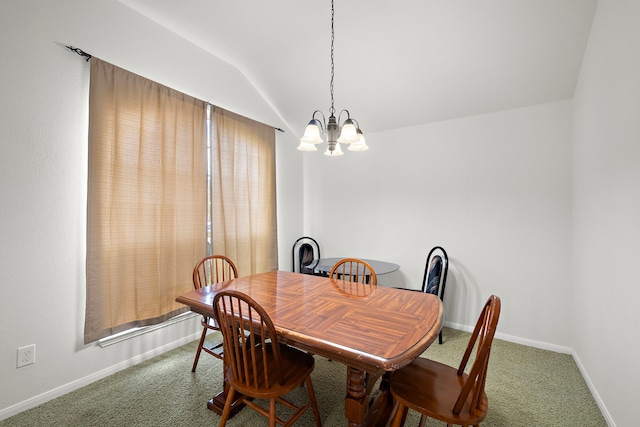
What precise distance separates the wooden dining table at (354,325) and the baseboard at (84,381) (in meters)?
0.98

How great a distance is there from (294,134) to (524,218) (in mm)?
2909

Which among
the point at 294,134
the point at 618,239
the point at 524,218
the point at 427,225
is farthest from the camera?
the point at 294,134

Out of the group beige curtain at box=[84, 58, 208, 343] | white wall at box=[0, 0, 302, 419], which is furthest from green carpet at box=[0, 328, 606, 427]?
beige curtain at box=[84, 58, 208, 343]

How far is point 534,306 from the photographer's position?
269 cm

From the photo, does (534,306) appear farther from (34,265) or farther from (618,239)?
(34,265)

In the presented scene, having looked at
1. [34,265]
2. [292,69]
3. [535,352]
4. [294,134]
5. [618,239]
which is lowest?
[535,352]

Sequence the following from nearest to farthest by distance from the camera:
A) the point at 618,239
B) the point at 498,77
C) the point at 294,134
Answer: the point at 618,239
the point at 498,77
the point at 294,134

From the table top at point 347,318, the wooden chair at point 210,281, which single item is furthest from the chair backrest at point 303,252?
the table top at point 347,318

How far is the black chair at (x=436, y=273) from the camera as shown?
2637 mm

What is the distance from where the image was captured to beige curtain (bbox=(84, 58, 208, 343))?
209 centimetres

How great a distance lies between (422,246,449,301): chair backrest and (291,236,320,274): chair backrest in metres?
1.48

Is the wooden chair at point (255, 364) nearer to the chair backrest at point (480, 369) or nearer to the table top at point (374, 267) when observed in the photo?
the chair backrest at point (480, 369)

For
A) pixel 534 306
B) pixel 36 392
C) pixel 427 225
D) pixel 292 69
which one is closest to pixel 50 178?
pixel 36 392

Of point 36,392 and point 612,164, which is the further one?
point 36,392
